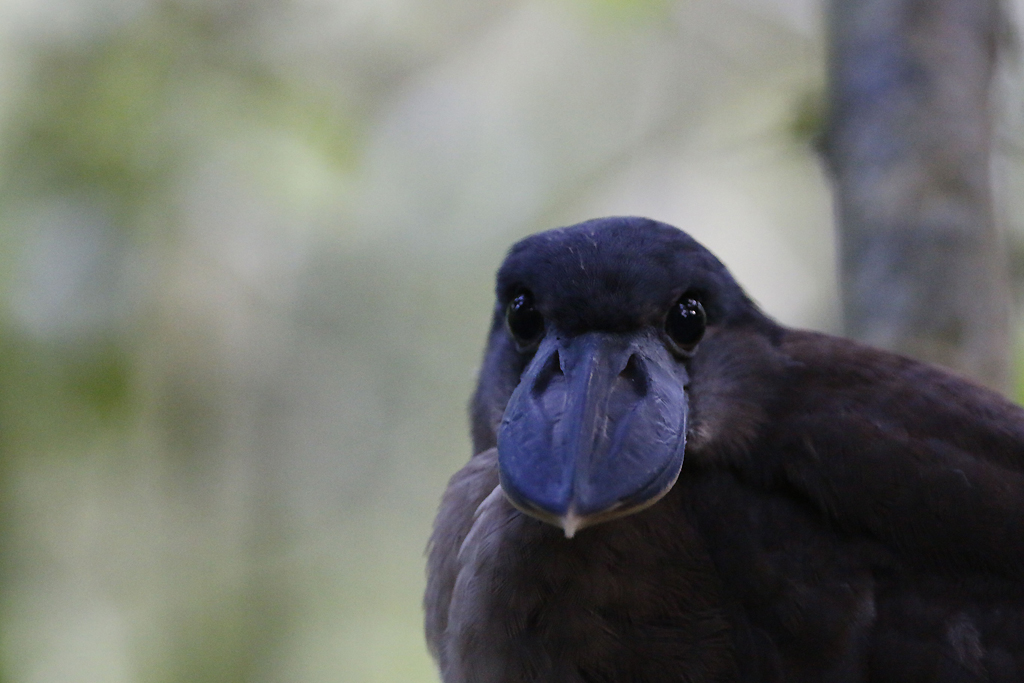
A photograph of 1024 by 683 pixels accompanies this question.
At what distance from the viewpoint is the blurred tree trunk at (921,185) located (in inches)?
81.8

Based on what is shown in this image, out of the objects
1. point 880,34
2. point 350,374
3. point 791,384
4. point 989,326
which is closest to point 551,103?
point 350,374

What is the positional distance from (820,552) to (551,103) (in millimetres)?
3186

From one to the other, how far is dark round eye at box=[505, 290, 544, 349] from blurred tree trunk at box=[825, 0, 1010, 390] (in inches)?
39.4

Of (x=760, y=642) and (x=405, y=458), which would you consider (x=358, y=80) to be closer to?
(x=405, y=458)

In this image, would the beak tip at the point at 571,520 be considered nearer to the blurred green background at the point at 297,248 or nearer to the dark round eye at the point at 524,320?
the dark round eye at the point at 524,320

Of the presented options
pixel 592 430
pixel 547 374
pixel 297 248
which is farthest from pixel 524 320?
pixel 297 248

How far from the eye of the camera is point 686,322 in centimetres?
144

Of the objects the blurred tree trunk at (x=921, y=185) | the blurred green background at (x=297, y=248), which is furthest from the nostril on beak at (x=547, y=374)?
the blurred green background at (x=297, y=248)

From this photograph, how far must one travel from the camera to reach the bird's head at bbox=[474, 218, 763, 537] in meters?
1.14

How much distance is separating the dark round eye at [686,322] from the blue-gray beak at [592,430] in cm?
6

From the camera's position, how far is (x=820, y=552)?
133 centimetres

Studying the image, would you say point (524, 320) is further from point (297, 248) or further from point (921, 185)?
point (297, 248)

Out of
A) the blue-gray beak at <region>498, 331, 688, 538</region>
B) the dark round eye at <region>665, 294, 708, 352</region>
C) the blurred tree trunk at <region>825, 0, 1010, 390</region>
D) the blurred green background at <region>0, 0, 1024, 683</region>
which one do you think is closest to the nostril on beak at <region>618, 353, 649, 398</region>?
the blue-gray beak at <region>498, 331, 688, 538</region>

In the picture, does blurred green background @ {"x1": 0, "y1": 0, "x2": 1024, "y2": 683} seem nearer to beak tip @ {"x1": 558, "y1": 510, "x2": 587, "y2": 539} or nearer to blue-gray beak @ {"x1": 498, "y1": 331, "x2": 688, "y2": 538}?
blue-gray beak @ {"x1": 498, "y1": 331, "x2": 688, "y2": 538}
